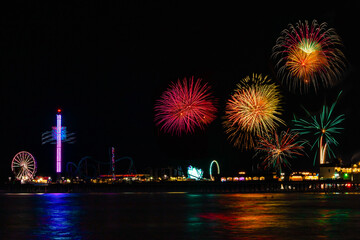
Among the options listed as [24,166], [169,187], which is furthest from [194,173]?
[169,187]

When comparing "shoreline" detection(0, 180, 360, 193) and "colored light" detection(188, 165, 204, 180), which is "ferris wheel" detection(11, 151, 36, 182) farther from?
"colored light" detection(188, 165, 204, 180)

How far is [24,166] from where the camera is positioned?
147 m

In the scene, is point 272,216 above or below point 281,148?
below

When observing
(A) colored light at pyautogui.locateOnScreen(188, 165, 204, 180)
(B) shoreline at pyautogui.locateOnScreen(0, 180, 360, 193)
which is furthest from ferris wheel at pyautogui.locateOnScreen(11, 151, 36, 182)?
(A) colored light at pyautogui.locateOnScreen(188, 165, 204, 180)

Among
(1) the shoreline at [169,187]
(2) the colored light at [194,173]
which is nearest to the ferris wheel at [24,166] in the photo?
(1) the shoreline at [169,187]

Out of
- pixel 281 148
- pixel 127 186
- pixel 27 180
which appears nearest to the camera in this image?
pixel 281 148

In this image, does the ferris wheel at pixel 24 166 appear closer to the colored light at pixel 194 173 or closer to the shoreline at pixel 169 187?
the shoreline at pixel 169 187

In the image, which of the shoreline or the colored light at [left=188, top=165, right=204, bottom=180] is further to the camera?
the colored light at [left=188, top=165, right=204, bottom=180]

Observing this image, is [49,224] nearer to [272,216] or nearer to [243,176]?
[272,216]

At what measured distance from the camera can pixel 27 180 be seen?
15125 cm

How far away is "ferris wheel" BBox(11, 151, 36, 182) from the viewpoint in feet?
482

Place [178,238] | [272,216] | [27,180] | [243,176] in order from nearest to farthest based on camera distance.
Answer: [178,238] → [272,216] → [27,180] → [243,176]

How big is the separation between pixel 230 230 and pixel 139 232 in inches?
171

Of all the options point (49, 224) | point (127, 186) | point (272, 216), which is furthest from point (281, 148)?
point (49, 224)
